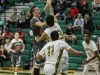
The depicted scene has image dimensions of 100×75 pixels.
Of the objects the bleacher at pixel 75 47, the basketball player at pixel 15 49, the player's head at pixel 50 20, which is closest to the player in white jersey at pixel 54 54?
the player's head at pixel 50 20

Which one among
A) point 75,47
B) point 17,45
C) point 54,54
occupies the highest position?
point 54,54

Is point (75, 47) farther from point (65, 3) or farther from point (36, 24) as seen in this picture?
point (36, 24)

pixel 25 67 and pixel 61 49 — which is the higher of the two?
pixel 61 49

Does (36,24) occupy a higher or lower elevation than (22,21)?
higher

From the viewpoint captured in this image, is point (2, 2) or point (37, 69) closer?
point (37, 69)

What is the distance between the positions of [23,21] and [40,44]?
969 centimetres

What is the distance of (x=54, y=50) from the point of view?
27.1ft

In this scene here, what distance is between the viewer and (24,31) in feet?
63.4

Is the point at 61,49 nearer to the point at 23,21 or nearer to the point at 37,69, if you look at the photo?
the point at 37,69

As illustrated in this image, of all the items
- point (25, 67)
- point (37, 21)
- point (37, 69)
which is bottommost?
point (25, 67)

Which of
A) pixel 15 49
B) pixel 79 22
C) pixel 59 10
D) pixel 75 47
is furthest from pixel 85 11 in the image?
pixel 15 49

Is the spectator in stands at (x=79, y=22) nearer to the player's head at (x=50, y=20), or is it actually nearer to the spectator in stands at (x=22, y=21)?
the spectator in stands at (x=22, y=21)

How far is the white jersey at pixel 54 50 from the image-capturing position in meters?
8.23

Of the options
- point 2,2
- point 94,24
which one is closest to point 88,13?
point 94,24
